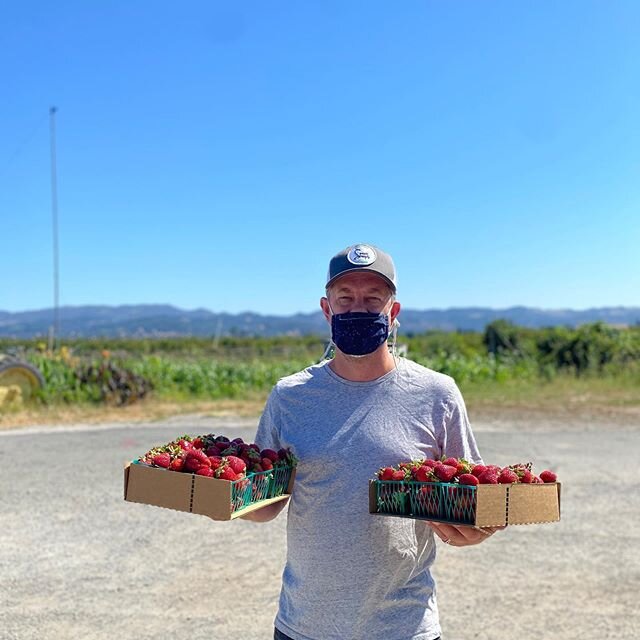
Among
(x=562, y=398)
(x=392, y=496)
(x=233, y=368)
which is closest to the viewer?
(x=392, y=496)

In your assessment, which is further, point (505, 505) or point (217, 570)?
point (217, 570)

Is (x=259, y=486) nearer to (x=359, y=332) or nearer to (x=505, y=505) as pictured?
(x=359, y=332)

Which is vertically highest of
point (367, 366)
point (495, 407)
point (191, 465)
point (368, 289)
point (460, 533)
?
point (368, 289)

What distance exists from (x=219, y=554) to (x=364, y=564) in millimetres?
3884

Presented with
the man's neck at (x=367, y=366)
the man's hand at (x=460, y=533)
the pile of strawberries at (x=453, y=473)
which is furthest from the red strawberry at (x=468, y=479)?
the man's neck at (x=367, y=366)

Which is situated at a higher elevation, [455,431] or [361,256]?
[361,256]

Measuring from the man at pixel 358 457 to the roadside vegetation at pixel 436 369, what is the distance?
392 inches

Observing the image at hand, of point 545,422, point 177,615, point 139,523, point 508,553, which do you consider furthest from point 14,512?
point 545,422

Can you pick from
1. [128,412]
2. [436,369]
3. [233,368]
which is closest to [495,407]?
[436,369]

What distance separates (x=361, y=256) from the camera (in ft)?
7.74

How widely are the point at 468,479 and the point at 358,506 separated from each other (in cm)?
35

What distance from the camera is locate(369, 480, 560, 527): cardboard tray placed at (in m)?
2.17

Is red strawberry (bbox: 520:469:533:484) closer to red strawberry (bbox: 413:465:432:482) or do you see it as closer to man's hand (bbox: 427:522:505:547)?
man's hand (bbox: 427:522:505:547)

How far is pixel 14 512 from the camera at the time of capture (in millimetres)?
6922
